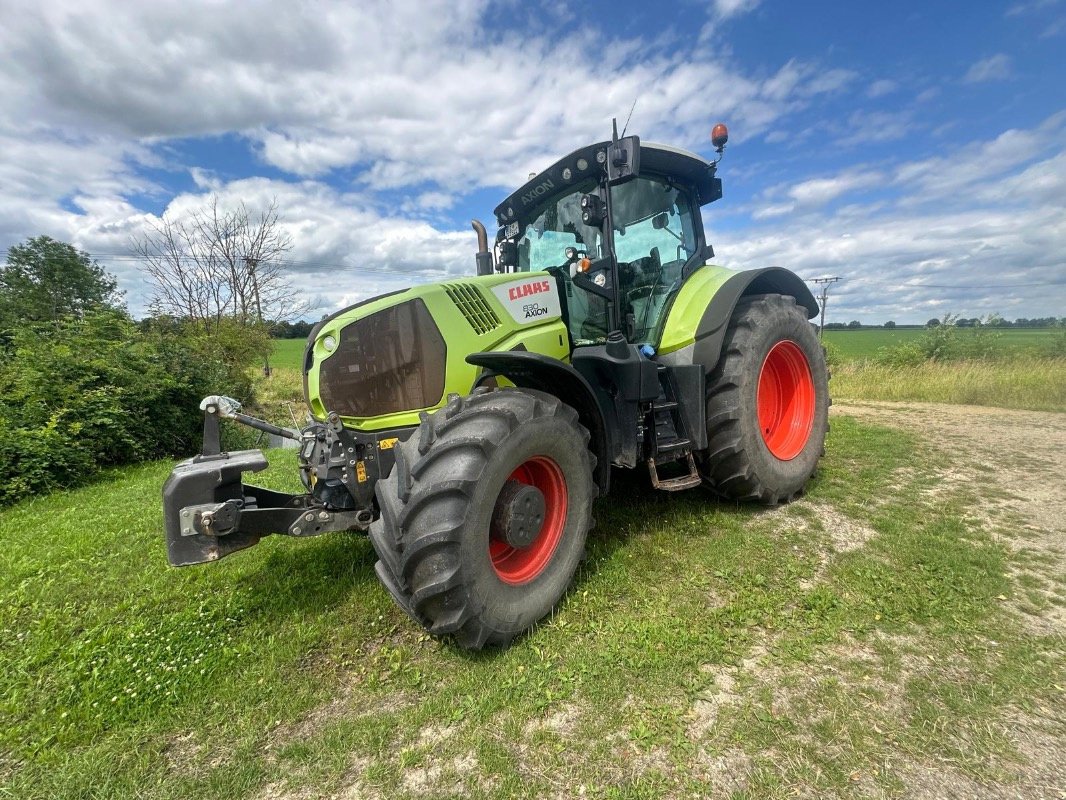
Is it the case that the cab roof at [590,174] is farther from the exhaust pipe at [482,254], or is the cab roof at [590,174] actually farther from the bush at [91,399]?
the bush at [91,399]

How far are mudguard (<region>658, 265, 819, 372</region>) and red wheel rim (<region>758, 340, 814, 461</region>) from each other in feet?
2.77

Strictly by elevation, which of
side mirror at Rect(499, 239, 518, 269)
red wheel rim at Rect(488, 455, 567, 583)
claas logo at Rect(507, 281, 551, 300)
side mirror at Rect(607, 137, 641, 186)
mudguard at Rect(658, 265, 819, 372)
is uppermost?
side mirror at Rect(607, 137, 641, 186)

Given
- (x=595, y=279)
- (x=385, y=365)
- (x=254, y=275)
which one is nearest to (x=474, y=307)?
(x=385, y=365)

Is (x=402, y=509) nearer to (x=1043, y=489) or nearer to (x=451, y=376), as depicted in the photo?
(x=451, y=376)

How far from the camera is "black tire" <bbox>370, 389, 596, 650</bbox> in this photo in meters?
2.07

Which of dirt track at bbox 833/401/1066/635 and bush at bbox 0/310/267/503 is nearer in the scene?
dirt track at bbox 833/401/1066/635

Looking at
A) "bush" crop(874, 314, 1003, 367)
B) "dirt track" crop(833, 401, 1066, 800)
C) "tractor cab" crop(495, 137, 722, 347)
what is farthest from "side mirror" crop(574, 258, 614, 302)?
"bush" crop(874, 314, 1003, 367)

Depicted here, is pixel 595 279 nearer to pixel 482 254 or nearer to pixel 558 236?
Answer: pixel 558 236

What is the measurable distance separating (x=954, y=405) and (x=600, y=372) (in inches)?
384

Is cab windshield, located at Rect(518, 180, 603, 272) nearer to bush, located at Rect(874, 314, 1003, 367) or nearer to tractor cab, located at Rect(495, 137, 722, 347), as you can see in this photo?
tractor cab, located at Rect(495, 137, 722, 347)

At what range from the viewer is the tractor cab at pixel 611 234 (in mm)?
3443

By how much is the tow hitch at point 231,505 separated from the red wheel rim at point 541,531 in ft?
2.30

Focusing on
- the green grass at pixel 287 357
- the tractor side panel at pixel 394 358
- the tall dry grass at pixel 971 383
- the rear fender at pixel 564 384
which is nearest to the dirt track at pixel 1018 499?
the tall dry grass at pixel 971 383

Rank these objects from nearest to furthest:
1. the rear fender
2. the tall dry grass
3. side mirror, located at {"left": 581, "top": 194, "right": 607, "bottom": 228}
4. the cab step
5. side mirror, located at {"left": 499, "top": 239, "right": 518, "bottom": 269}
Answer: the rear fender
the cab step
side mirror, located at {"left": 581, "top": 194, "right": 607, "bottom": 228}
side mirror, located at {"left": 499, "top": 239, "right": 518, "bottom": 269}
the tall dry grass
